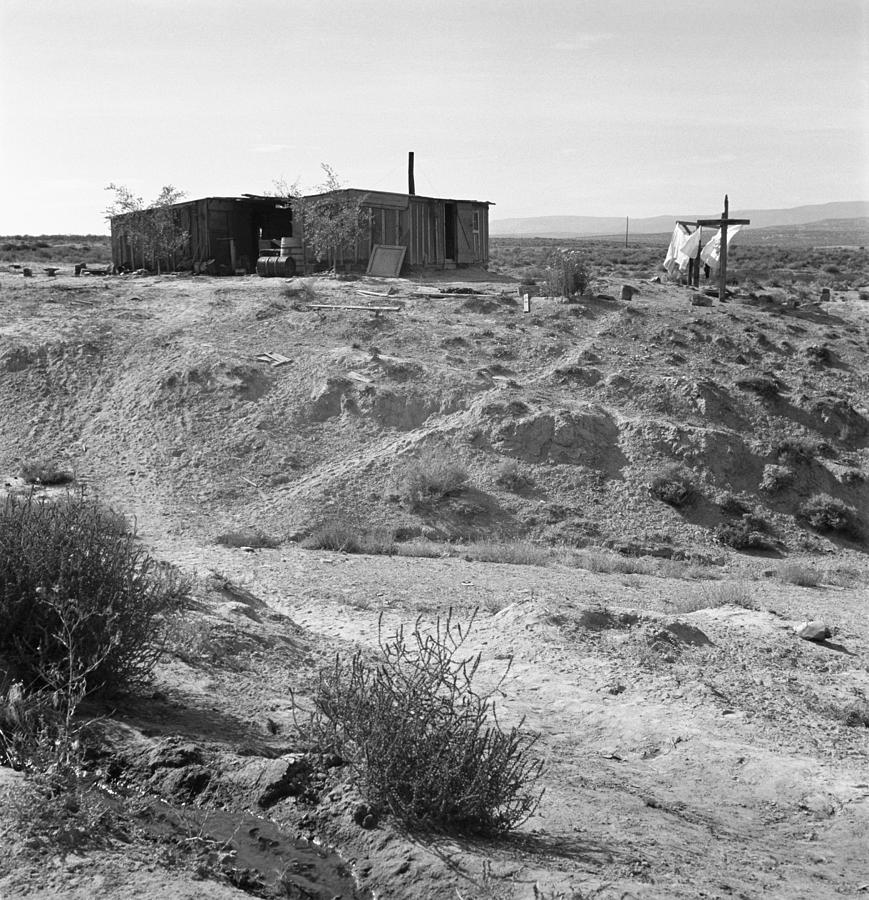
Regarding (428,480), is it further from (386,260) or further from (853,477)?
(386,260)

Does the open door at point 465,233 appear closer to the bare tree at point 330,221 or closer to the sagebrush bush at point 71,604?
the bare tree at point 330,221

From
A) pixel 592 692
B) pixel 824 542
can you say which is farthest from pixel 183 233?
pixel 592 692

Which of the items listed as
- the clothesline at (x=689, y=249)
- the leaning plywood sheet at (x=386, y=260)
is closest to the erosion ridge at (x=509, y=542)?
the clothesline at (x=689, y=249)

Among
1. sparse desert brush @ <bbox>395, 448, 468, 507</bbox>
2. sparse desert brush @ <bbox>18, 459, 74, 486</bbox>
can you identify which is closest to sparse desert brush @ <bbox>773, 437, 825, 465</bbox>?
sparse desert brush @ <bbox>395, 448, 468, 507</bbox>

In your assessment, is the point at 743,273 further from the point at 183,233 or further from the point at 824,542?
the point at 824,542

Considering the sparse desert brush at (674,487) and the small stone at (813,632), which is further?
the sparse desert brush at (674,487)

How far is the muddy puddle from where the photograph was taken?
421cm

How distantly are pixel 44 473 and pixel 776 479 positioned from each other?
11.8 m

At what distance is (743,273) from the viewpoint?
118 feet

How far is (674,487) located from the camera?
16.3 metres

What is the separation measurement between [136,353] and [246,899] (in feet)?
58.4

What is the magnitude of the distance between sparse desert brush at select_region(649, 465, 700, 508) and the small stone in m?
6.62

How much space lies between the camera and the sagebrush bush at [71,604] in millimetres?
5707

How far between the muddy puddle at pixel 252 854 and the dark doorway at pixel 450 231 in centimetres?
2932
